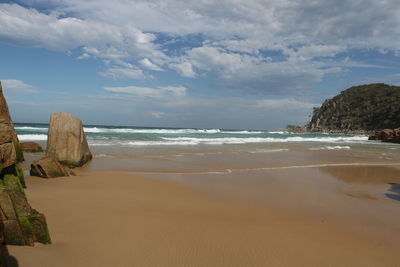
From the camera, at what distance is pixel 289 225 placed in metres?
3.90

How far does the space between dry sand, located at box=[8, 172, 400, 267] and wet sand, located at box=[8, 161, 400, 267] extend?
0.01 m

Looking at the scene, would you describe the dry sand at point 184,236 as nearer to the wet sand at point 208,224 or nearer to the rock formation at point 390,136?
the wet sand at point 208,224

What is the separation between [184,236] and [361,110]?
3389 inches

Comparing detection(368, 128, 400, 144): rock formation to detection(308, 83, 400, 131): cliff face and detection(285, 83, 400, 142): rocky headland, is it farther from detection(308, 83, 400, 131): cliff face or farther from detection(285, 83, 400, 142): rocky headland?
detection(308, 83, 400, 131): cliff face

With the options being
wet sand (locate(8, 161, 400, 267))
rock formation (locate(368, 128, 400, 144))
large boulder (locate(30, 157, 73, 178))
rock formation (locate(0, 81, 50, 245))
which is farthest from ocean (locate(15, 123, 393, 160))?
rock formation (locate(0, 81, 50, 245))

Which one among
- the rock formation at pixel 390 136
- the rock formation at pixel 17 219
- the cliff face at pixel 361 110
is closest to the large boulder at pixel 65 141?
the rock formation at pixel 17 219

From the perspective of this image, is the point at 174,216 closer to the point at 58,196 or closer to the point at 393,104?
the point at 58,196

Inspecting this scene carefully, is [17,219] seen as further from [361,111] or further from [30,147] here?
[361,111]

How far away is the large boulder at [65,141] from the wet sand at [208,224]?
2350 mm

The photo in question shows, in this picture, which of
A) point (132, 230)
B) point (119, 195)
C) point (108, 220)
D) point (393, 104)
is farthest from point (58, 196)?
point (393, 104)

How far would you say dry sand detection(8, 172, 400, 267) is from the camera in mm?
2758

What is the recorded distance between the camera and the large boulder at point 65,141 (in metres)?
8.59


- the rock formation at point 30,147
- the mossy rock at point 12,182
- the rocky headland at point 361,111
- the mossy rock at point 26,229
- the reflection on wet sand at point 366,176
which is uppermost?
the rocky headland at point 361,111

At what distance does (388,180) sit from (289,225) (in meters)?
5.81
